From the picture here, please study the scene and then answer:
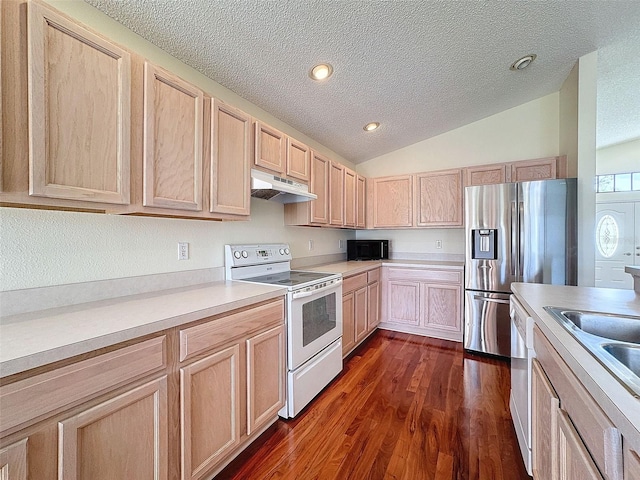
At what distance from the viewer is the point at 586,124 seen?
2438 millimetres

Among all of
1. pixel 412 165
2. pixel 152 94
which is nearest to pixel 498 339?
pixel 412 165

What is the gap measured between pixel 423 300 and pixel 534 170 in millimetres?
1892

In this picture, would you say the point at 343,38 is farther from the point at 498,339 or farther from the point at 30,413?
the point at 498,339

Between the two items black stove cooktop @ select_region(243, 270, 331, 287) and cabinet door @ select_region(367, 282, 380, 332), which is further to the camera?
cabinet door @ select_region(367, 282, 380, 332)

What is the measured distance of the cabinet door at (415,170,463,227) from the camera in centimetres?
332

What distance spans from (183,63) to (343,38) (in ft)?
3.51

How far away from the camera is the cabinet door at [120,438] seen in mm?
850

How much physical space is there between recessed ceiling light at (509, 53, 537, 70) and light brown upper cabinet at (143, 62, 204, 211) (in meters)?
2.64

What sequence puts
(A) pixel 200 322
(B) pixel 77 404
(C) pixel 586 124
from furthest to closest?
(C) pixel 586 124, (A) pixel 200 322, (B) pixel 77 404

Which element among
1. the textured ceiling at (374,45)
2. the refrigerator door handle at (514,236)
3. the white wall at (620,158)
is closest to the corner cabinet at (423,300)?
the refrigerator door handle at (514,236)

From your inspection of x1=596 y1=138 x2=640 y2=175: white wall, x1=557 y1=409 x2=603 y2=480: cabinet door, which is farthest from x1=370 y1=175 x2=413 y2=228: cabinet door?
x1=596 y1=138 x2=640 y2=175: white wall

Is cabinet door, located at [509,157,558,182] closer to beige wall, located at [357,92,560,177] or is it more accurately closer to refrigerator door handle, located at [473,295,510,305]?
beige wall, located at [357,92,560,177]

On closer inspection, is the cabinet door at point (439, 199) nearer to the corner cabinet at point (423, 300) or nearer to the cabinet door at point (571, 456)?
the corner cabinet at point (423, 300)

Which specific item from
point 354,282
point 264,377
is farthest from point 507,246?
point 264,377
